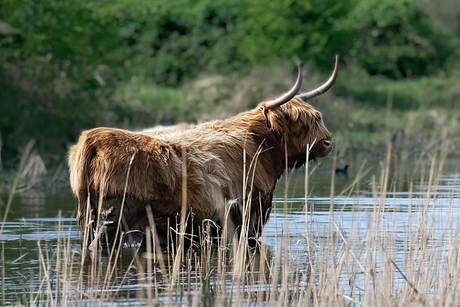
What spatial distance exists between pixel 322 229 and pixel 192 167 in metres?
1.57

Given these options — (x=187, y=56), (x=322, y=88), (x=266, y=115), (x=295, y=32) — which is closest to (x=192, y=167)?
(x=266, y=115)

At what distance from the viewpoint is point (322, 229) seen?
858 centimetres

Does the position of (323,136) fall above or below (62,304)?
above

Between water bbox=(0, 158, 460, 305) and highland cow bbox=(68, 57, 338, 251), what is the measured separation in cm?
28

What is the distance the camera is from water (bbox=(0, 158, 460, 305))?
6.02 metres

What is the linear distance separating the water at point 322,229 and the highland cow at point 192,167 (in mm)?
279

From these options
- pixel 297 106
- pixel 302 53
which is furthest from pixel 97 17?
pixel 297 106

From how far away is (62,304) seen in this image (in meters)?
5.47

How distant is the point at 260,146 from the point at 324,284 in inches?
86.3

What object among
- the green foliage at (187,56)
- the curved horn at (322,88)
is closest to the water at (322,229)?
the curved horn at (322,88)

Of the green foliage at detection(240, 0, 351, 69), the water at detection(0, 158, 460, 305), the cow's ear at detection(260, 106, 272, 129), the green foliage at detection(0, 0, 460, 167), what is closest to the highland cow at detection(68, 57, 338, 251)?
the cow's ear at detection(260, 106, 272, 129)

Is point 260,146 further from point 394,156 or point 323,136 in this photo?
point 394,156

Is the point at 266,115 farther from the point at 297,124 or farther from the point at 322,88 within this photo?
the point at 322,88

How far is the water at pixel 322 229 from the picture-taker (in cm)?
602
